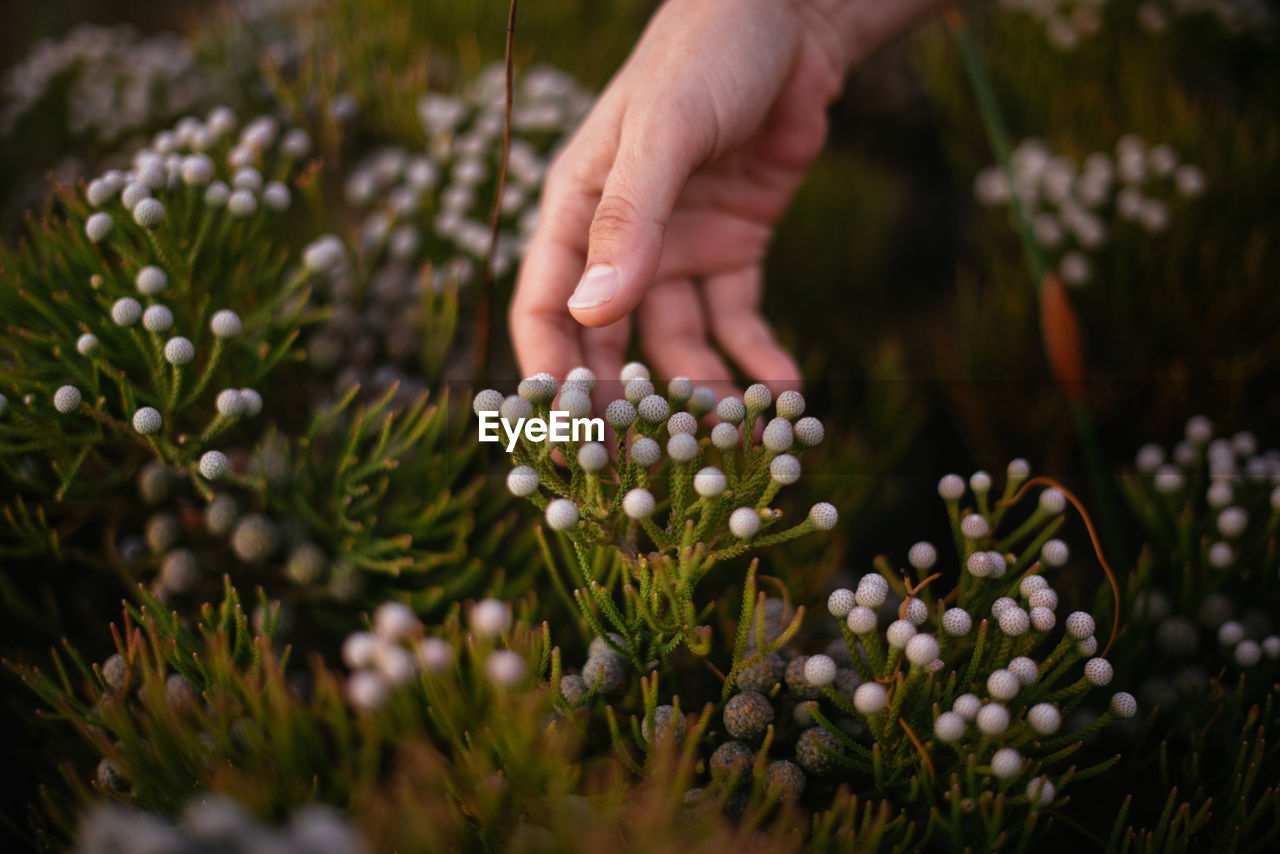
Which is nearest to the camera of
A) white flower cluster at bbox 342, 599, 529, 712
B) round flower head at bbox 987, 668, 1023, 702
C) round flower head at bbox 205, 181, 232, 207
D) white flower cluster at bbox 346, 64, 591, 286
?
white flower cluster at bbox 342, 599, 529, 712

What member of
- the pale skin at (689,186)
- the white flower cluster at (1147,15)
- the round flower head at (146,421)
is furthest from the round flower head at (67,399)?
A: the white flower cluster at (1147,15)

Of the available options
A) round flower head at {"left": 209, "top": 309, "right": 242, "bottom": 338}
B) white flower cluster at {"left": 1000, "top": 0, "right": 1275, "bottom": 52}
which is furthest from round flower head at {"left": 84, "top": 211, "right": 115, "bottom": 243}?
white flower cluster at {"left": 1000, "top": 0, "right": 1275, "bottom": 52}

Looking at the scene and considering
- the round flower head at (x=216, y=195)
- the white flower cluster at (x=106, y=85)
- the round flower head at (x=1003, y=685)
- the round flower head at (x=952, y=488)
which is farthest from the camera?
the white flower cluster at (x=106, y=85)

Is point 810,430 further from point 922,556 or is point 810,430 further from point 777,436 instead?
point 922,556

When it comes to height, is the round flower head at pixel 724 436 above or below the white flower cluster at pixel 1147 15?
below

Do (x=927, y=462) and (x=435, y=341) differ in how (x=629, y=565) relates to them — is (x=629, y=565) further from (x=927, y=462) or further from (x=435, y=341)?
(x=927, y=462)

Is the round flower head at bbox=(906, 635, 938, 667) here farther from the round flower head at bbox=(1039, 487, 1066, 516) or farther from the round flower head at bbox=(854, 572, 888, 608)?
the round flower head at bbox=(1039, 487, 1066, 516)

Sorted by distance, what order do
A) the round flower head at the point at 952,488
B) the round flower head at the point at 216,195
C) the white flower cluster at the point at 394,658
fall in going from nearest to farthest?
the white flower cluster at the point at 394,658, the round flower head at the point at 952,488, the round flower head at the point at 216,195

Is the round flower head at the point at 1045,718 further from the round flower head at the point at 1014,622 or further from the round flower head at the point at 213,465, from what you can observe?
the round flower head at the point at 213,465
